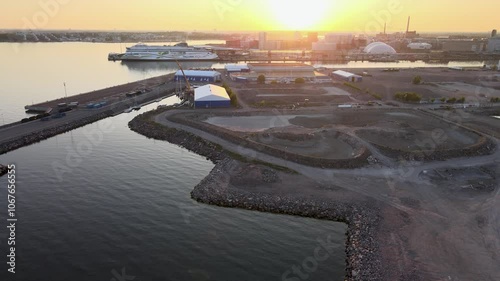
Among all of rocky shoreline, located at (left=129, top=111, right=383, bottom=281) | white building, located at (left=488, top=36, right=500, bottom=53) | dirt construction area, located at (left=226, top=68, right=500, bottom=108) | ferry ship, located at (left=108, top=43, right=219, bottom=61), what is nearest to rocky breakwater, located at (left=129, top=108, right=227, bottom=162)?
rocky shoreline, located at (left=129, top=111, right=383, bottom=281)

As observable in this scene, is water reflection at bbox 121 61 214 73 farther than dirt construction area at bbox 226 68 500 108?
Yes

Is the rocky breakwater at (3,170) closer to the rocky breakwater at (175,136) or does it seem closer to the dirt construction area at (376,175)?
the rocky breakwater at (175,136)

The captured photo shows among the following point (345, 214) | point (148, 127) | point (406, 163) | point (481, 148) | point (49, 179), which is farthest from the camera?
point (148, 127)

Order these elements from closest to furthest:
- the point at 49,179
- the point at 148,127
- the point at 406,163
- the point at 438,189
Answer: the point at 438,189, the point at 49,179, the point at 406,163, the point at 148,127

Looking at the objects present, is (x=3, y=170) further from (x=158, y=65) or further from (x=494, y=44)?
(x=494, y=44)

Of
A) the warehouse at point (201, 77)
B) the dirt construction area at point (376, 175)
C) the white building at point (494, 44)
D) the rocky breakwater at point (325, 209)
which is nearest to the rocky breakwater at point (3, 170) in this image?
the dirt construction area at point (376, 175)

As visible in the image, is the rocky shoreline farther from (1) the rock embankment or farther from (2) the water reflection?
(2) the water reflection

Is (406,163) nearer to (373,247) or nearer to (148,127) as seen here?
(373,247)

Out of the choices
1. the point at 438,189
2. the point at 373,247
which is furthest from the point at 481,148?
the point at 373,247
